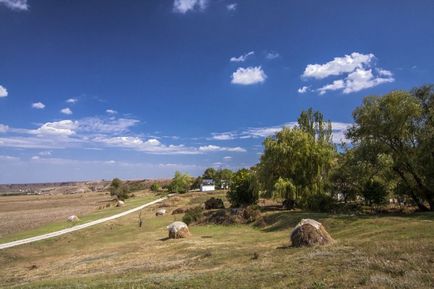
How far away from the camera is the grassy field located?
11.3 meters

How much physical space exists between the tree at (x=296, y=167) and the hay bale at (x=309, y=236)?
70.0ft

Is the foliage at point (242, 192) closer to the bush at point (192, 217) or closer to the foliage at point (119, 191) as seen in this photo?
the bush at point (192, 217)

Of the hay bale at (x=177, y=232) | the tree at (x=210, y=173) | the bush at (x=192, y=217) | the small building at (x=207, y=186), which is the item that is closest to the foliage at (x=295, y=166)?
the bush at (x=192, y=217)

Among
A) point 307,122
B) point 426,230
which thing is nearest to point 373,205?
point 307,122

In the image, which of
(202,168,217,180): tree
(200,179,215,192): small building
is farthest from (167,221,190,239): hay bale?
(202,168,217,180): tree

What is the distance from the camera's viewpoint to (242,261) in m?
16.5

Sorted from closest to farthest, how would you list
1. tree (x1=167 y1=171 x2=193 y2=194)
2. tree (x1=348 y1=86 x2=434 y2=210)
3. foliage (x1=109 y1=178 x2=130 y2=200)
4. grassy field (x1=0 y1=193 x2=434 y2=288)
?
grassy field (x1=0 y1=193 x2=434 y2=288), tree (x1=348 y1=86 x2=434 y2=210), foliage (x1=109 y1=178 x2=130 y2=200), tree (x1=167 y1=171 x2=193 y2=194)

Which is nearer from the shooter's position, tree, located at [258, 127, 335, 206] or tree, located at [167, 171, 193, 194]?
tree, located at [258, 127, 335, 206]

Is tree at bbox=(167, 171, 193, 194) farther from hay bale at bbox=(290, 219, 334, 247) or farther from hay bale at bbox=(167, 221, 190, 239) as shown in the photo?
hay bale at bbox=(290, 219, 334, 247)

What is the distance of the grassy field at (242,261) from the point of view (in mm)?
11312

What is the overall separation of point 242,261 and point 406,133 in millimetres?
21410

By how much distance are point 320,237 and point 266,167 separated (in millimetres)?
25376

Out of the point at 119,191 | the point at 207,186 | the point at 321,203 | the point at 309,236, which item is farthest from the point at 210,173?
the point at 309,236

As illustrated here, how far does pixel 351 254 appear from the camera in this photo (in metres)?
14.0
